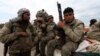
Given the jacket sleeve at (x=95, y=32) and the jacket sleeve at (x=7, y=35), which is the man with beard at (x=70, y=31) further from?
the jacket sleeve at (x=95, y=32)

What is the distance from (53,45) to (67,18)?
13.8ft

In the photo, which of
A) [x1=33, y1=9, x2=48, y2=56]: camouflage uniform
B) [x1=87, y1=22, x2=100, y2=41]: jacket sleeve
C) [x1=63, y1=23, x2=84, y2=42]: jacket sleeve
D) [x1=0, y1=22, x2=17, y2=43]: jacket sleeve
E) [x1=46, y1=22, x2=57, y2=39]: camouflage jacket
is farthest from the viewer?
[x1=33, y1=9, x2=48, y2=56]: camouflage uniform

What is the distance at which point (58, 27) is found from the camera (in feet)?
26.4

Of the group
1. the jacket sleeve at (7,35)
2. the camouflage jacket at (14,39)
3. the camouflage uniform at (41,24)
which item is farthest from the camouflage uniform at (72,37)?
the camouflage uniform at (41,24)

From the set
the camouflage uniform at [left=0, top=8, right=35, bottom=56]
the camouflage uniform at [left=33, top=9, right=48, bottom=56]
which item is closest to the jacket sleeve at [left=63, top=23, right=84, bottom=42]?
the camouflage uniform at [left=0, top=8, right=35, bottom=56]

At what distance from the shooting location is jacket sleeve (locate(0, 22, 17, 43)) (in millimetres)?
8820

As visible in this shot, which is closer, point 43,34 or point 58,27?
point 58,27

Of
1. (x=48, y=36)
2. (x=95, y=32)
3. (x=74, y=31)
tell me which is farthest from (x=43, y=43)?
(x=74, y=31)

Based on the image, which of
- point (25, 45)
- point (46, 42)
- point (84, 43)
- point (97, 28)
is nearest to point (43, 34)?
point (46, 42)

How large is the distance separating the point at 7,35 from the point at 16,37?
0.22 m

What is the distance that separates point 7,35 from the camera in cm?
885

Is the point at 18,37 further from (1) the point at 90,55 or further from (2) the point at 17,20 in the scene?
(1) the point at 90,55

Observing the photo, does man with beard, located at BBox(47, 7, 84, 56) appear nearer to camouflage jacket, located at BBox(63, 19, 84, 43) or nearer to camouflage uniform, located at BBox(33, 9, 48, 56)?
camouflage jacket, located at BBox(63, 19, 84, 43)

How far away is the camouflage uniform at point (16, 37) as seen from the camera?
886cm
